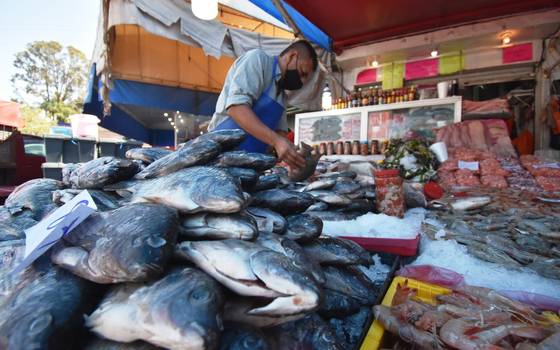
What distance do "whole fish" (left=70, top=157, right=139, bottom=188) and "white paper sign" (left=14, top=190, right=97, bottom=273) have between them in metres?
0.20

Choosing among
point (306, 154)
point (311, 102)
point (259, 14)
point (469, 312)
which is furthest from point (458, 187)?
point (259, 14)

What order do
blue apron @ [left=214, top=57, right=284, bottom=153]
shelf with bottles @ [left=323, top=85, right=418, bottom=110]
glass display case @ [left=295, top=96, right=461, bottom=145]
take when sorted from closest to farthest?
1. blue apron @ [left=214, top=57, right=284, bottom=153]
2. glass display case @ [left=295, top=96, right=461, bottom=145]
3. shelf with bottles @ [left=323, top=85, right=418, bottom=110]

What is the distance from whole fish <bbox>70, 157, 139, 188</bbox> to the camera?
109 cm

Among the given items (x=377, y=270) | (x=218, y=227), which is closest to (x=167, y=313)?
(x=218, y=227)

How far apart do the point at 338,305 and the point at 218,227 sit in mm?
504

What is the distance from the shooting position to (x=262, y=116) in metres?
2.74

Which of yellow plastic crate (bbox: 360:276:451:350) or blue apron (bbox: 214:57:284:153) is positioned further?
blue apron (bbox: 214:57:284:153)

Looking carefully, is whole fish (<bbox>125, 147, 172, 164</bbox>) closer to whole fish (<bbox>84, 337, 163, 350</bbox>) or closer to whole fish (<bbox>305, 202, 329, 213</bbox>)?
whole fish (<bbox>84, 337, 163, 350</bbox>)

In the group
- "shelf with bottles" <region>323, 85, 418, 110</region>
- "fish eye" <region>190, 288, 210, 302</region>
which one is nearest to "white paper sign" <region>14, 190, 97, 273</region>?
"fish eye" <region>190, 288, 210, 302</region>

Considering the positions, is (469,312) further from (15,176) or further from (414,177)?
(15,176)

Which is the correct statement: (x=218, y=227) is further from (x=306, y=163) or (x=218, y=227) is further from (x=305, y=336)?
(x=306, y=163)

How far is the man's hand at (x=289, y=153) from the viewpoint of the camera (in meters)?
2.02

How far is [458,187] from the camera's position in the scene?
3.31m

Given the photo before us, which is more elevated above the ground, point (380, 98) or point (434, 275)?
point (380, 98)
